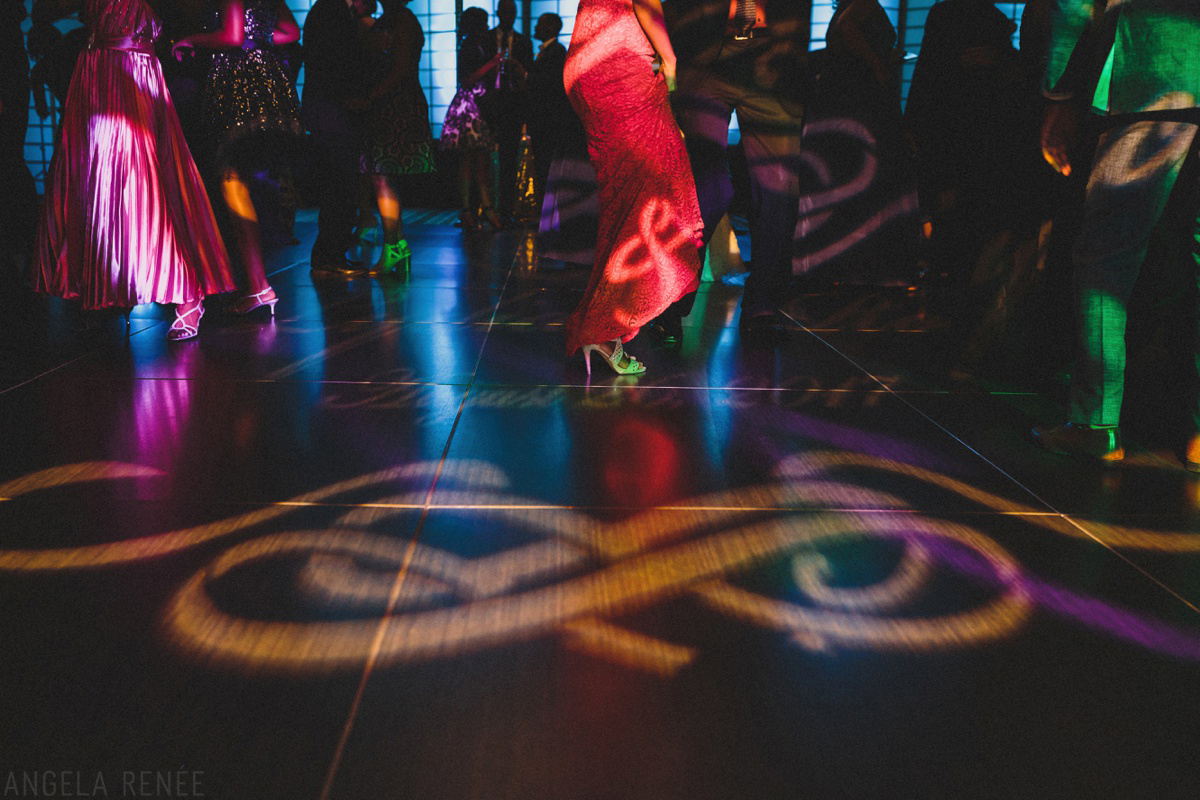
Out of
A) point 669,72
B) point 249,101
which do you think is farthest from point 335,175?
point 669,72

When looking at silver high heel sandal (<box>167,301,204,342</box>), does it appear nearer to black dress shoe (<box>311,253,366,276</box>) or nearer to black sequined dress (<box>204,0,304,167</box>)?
black sequined dress (<box>204,0,304,167</box>)

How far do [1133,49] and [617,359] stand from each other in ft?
4.50

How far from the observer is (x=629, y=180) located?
2.38 metres

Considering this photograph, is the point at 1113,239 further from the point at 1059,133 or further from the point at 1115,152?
the point at 1059,133

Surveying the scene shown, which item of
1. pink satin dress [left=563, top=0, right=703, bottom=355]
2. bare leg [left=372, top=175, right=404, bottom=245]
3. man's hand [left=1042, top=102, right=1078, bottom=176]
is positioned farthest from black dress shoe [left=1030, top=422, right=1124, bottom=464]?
bare leg [left=372, top=175, right=404, bottom=245]

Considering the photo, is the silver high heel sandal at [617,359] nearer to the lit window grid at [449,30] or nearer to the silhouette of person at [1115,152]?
the silhouette of person at [1115,152]

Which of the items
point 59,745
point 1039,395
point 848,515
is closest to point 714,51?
point 1039,395

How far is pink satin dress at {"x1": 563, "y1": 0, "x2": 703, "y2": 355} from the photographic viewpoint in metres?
2.24

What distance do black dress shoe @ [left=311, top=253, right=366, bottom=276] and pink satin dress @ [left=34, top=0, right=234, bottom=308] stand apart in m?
1.50

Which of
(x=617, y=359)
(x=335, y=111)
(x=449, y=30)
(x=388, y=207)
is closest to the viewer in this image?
(x=617, y=359)

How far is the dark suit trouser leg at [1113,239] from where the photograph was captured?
68.0 inches

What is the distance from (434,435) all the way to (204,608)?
804mm

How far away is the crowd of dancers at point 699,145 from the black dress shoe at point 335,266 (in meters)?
0.01

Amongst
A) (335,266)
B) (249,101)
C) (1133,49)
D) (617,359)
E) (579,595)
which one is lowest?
(579,595)
